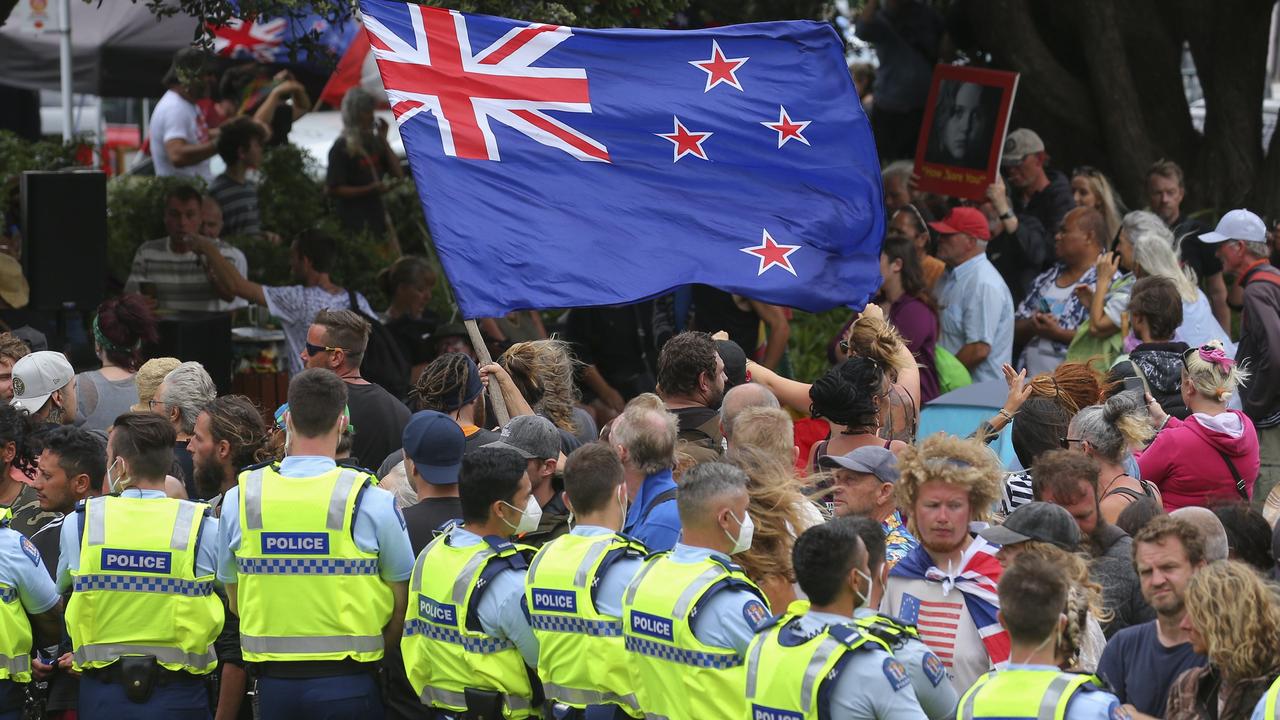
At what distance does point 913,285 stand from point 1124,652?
4885 millimetres

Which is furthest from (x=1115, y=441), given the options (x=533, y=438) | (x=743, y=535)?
(x=533, y=438)

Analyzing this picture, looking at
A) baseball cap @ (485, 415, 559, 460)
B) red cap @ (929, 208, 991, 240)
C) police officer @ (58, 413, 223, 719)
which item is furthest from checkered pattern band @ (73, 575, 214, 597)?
red cap @ (929, 208, 991, 240)

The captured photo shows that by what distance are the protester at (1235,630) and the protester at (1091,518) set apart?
841 millimetres

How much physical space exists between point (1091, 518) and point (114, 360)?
501cm

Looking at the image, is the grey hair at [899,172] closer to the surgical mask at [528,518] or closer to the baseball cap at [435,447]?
the baseball cap at [435,447]

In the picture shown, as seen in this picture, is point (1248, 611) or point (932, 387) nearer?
point (1248, 611)

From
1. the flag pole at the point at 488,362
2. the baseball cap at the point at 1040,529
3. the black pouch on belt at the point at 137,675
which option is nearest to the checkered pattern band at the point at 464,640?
the black pouch on belt at the point at 137,675

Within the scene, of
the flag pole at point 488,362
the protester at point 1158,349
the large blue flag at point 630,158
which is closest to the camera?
the flag pole at point 488,362

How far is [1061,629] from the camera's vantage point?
14.9ft

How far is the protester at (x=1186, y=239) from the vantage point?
10883 millimetres

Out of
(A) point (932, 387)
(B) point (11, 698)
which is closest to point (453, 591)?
(B) point (11, 698)

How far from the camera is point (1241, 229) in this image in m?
9.69

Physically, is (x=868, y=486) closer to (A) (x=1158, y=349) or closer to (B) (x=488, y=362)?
(B) (x=488, y=362)

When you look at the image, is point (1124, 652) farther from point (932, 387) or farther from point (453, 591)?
point (932, 387)
